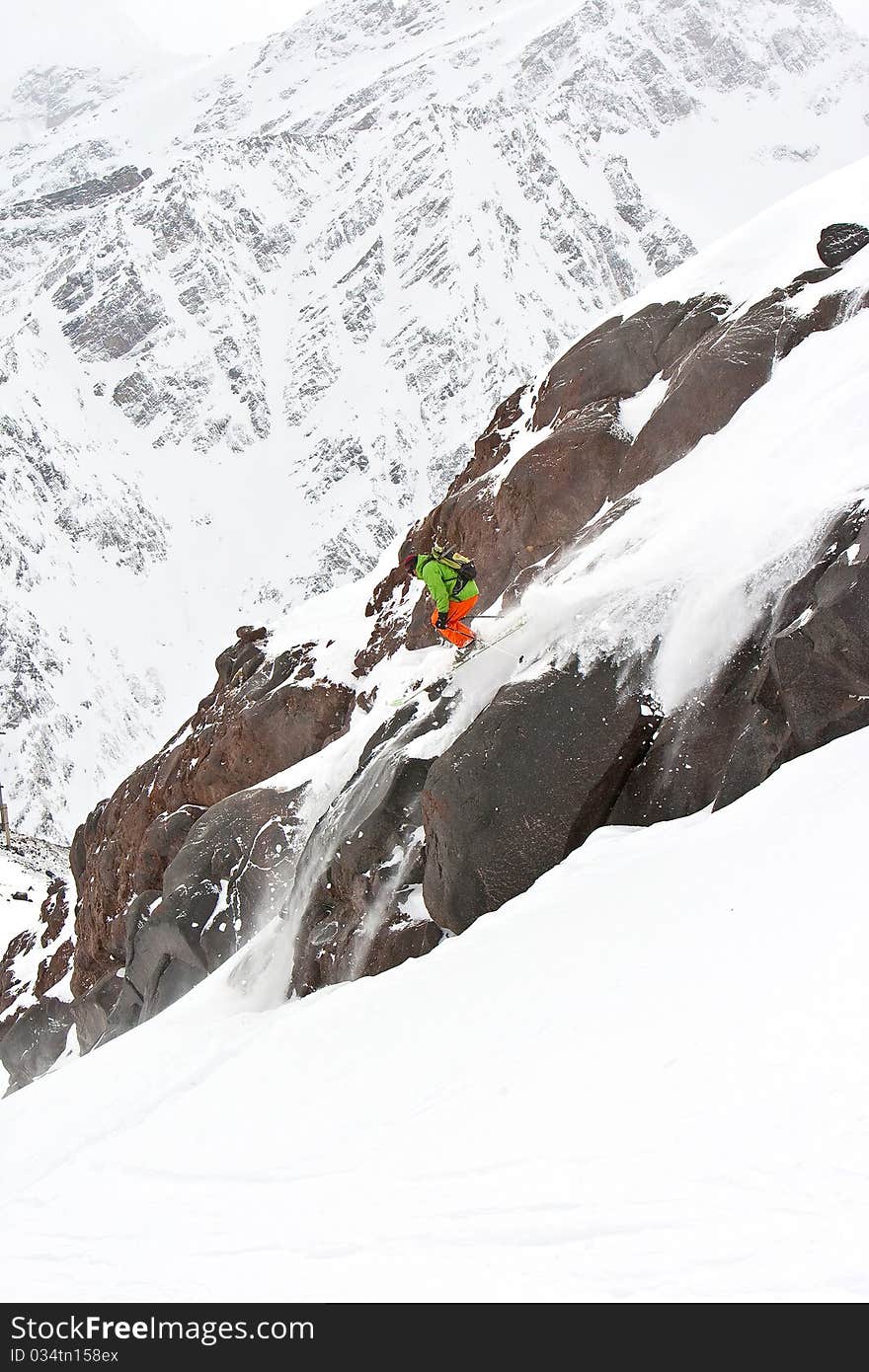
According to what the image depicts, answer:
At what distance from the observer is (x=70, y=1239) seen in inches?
223

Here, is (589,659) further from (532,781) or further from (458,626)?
(458,626)

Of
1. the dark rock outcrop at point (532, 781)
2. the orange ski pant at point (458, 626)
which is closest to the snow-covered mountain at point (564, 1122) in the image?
the dark rock outcrop at point (532, 781)

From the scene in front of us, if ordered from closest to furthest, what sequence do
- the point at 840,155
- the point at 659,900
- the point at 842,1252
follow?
the point at 842,1252 < the point at 659,900 < the point at 840,155

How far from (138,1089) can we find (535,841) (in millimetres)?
4525

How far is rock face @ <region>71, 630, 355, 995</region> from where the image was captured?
2112cm

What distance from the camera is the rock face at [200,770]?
21125mm

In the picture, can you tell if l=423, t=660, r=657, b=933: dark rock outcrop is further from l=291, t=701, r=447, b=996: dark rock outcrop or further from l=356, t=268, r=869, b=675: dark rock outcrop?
l=356, t=268, r=869, b=675: dark rock outcrop

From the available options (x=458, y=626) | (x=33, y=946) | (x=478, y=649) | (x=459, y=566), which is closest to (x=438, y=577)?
(x=459, y=566)

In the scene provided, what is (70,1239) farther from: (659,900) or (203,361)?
(203,361)

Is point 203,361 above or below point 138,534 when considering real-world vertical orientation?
above

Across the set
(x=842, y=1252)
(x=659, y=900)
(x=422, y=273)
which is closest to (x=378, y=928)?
(x=659, y=900)

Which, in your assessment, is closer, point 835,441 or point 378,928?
point 835,441
